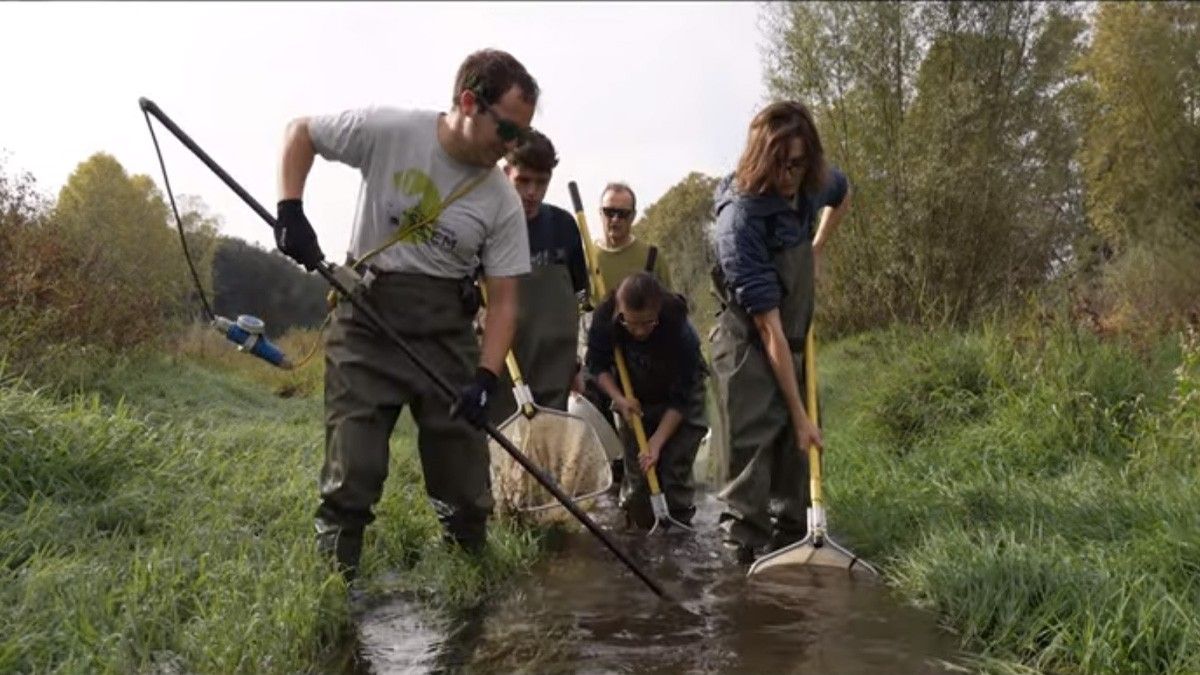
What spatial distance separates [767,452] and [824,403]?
446 cm

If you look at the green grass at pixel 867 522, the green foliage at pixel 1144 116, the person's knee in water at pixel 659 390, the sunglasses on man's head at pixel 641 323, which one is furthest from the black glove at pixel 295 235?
the green foliage at pixel 1144 116

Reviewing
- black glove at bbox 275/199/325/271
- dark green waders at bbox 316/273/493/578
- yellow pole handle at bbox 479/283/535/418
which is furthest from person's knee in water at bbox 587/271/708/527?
black glove at bbox 275/199/325/271

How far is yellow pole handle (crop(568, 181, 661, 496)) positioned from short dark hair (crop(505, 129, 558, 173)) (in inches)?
23.3

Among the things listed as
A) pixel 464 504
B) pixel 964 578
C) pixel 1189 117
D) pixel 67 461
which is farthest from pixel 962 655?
pixel 1189 117

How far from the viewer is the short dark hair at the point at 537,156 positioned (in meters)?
4.98

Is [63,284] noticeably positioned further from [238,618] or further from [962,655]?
[962,655]

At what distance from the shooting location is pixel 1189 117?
16500 mm

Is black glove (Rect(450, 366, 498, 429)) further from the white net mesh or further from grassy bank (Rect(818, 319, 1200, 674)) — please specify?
grassy bank (Rect(818, 319, 1200, 674))

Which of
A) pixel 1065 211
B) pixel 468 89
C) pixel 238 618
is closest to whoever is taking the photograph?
pixel 238 618

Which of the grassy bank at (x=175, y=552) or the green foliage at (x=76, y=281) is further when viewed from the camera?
the green foliage at (x=76, y=281)

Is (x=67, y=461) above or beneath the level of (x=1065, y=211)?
beneath

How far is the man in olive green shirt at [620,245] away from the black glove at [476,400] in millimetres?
Answer: 2681

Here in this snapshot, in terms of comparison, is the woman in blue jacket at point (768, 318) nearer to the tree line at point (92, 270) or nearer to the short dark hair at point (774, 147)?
the short dark hair at point (774, 147)

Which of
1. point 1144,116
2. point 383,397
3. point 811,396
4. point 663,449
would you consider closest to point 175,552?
point 383,397
